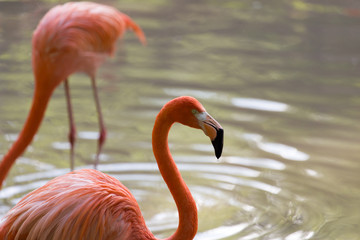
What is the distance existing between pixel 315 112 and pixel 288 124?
47 centimetres

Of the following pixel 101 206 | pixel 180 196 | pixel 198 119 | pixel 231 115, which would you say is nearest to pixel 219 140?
pixel 198 119

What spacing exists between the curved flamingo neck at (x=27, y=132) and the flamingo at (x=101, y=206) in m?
0.76

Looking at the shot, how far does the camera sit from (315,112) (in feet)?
19.4

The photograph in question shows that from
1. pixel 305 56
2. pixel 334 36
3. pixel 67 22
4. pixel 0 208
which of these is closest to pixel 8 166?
pixel 0 208

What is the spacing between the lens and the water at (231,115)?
4.11m

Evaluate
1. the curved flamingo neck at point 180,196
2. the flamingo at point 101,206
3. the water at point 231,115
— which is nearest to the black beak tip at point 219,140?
the flamingo at point 101,206

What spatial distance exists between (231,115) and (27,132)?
225 cm

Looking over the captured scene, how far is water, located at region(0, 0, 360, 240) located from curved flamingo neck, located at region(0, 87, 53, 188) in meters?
0.35

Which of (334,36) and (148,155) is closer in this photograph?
(148,155)

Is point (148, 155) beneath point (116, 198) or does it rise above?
beneath

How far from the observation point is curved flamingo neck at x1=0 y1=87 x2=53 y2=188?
146 inches

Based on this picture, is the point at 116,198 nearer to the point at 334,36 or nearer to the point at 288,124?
the point at 288,124

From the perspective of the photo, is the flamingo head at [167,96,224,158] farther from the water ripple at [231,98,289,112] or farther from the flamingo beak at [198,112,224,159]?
the water ripple at [231,98,289,112]

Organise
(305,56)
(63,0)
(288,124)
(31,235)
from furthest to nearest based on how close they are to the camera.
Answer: (63,0) < (305,56) < (288,124) < (31,235)
